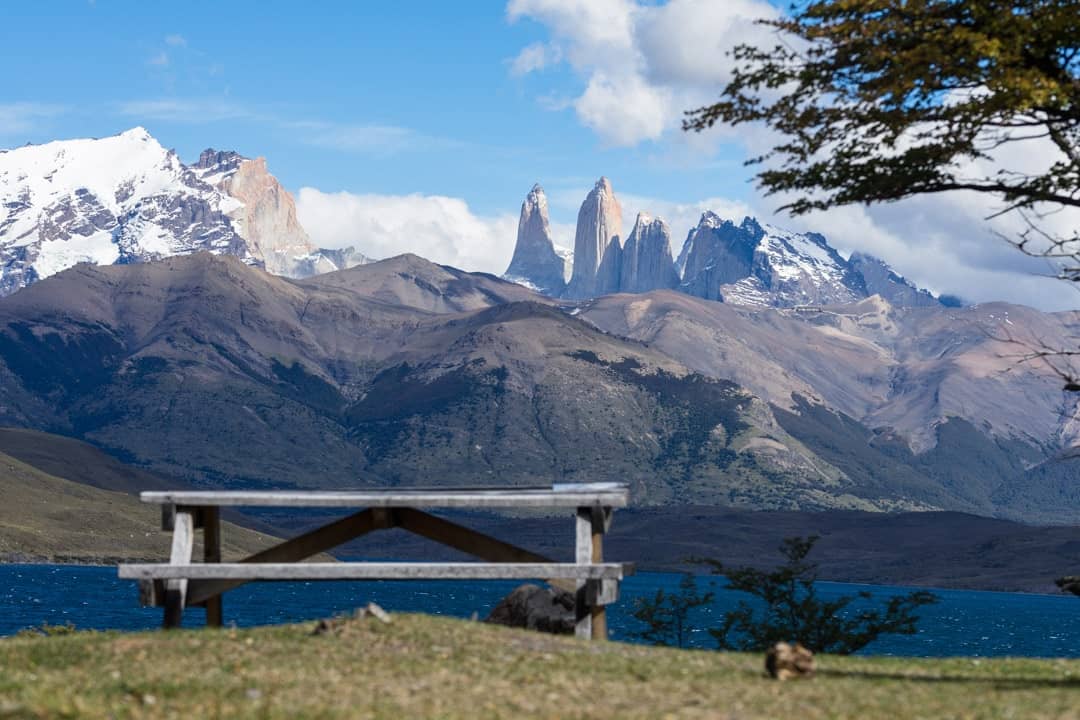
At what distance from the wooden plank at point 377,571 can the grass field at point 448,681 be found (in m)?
0.81

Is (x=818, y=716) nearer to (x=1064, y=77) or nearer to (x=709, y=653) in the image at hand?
(x=709, y=653)

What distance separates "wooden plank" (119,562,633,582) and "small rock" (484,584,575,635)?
9129mm

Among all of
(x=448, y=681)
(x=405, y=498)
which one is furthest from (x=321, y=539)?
(x=448, y=681)

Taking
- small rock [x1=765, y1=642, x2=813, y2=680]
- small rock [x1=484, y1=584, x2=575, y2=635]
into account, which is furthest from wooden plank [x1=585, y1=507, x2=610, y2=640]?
small rock [x1=484, y1=584, x2=575, y2=635]

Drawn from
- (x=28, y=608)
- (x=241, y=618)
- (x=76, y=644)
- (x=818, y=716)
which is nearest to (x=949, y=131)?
(x=818, y=716)

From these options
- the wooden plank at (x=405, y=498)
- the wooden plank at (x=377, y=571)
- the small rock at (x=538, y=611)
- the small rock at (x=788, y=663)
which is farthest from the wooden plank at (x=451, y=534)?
the small rock at (x=538, y=611)

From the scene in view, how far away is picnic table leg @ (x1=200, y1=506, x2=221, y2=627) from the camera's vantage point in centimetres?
2483

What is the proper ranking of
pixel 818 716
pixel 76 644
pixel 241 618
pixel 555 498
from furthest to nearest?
1. pixel 241 618
2. pixel 555 498
3. pixel 76 644
4. pixel 818 716

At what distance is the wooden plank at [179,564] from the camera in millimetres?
23031

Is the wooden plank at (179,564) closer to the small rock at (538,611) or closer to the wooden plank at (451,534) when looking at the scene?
the wooden plank at (451,534)

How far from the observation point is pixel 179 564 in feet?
76.1

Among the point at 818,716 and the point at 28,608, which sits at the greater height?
the point at 818,716

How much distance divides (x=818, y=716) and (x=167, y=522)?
38.5ft

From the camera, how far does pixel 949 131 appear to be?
24.6 m
